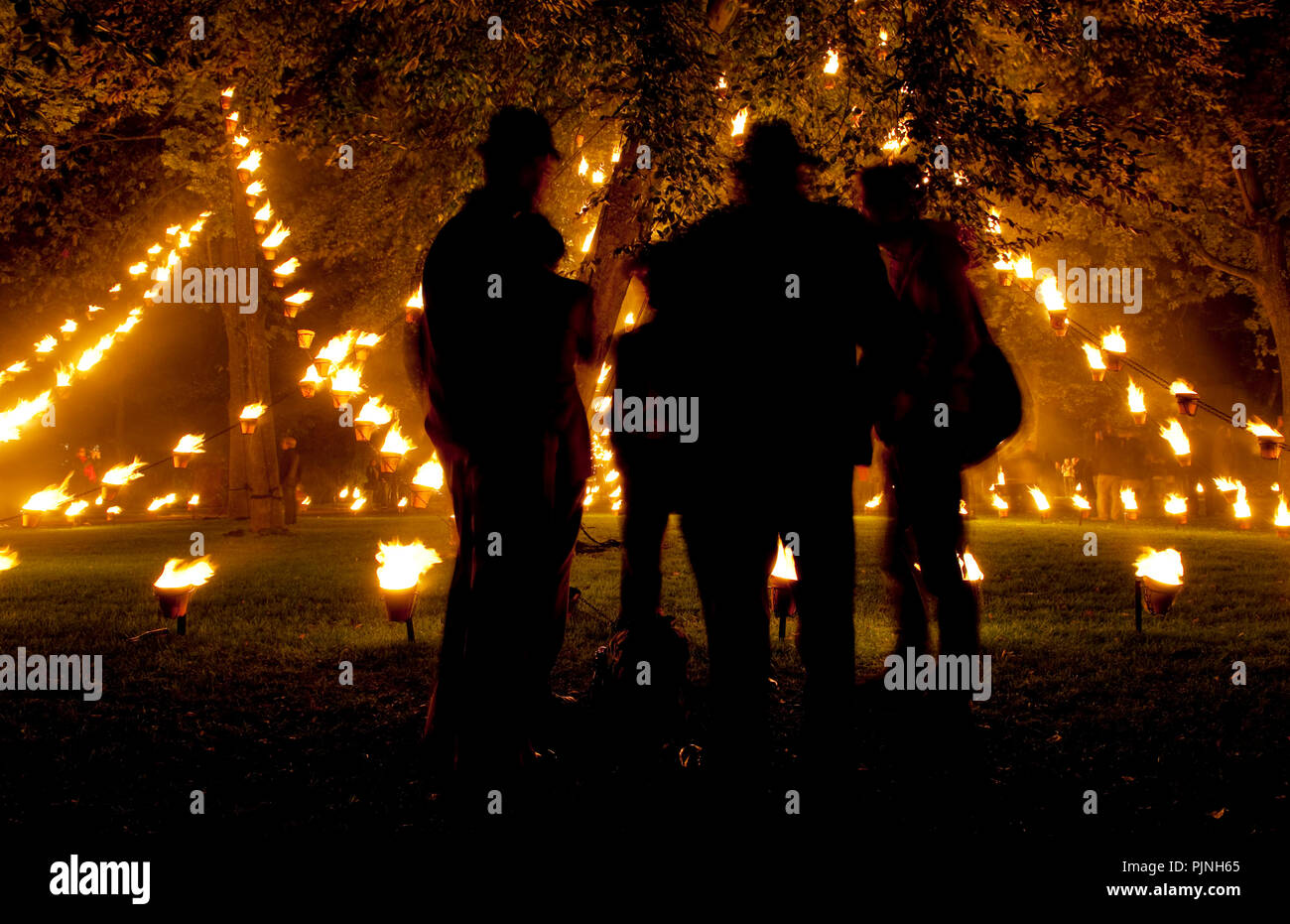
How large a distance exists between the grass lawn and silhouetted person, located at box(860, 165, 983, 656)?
2.22 feet

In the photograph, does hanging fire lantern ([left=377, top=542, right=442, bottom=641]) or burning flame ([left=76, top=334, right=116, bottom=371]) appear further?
burning flame ([left=76, top=334, right=116, bottom=371])

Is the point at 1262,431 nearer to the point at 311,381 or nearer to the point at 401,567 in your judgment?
the point at 401,567

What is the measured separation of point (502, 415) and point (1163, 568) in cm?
508

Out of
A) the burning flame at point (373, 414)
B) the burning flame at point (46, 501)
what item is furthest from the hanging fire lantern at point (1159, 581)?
the burning flame at point (46, 501)

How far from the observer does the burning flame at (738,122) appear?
27.8 feet

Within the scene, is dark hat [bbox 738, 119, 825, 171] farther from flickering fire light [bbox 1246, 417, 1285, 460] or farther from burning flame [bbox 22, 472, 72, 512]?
flickering fire light [bbox 1246, 417, 1285, 460]

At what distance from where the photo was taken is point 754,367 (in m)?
2.74

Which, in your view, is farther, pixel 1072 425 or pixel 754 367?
pixel 1072 425

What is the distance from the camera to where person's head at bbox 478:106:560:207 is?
10.3 feet

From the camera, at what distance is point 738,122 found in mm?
9164

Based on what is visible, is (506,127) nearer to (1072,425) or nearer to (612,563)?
(612,563)

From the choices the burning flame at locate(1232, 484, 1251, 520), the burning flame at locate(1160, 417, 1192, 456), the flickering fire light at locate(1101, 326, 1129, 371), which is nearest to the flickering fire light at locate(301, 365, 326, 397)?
the flickering fire light at locate(1101, 326, 1129, 371)

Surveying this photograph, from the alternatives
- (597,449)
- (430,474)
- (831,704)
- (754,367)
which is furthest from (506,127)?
(597,449)
